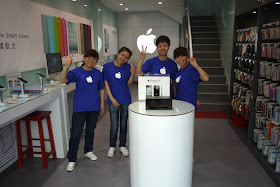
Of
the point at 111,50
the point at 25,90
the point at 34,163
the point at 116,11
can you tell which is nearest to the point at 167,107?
the point at 25,90

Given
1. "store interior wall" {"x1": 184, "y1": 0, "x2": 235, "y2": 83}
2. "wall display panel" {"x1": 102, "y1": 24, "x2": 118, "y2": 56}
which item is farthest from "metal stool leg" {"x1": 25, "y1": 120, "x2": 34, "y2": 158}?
"wall display panel" {"x1": 102, "y1": 24, "x2": 118, "y2": 56}

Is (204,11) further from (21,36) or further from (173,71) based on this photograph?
(21,36)

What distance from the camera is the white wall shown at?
9.48m

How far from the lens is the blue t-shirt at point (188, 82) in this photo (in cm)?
274

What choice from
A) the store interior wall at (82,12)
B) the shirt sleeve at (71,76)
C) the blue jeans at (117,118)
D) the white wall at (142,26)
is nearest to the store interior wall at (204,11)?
the store interior wall at (82,12)

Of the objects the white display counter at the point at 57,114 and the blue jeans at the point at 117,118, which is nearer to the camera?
the white display counter at the point at 57,114

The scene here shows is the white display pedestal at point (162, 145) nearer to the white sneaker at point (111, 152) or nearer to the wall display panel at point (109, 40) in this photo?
the white sneaker at point (111, 152)

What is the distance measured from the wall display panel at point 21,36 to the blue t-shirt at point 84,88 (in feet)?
3.03

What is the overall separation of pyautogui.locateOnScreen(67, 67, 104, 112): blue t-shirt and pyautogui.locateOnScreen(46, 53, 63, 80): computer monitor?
970mm

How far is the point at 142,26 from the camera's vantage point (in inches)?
378

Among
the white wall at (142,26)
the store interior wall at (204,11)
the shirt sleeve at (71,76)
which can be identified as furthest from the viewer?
the white wall at (142,26)

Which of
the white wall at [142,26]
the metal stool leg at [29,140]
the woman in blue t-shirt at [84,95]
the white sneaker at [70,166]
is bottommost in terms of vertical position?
the white sneaker at [70,166]

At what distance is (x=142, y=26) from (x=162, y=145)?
324 inches

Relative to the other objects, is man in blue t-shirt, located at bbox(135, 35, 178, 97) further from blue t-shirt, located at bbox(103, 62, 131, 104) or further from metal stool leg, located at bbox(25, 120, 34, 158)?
metal stool leg, located at bbox(25, 120, 34, 158)
